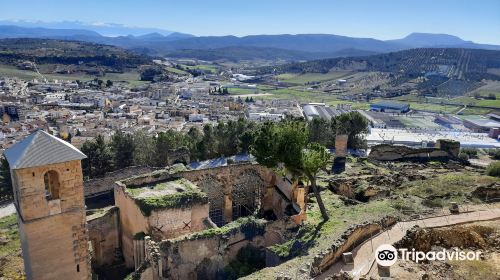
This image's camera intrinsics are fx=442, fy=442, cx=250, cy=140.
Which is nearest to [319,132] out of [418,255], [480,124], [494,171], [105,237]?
[494,171]

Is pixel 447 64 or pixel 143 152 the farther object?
pixel 447 64

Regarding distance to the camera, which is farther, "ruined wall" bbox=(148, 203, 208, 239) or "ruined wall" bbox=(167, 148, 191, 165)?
"ruined wall" bbox=(167, 148, 191, 165)

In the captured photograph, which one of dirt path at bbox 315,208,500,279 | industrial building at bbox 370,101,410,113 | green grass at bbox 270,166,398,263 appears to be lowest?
industrial building at bbox 370,101,410,113

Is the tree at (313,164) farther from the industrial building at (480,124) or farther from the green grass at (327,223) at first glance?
the industrial building at (480,124)

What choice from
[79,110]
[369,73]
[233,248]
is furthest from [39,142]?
[369,73]

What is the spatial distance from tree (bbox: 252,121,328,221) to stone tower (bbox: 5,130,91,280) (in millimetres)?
10361

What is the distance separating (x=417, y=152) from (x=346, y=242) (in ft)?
95.9

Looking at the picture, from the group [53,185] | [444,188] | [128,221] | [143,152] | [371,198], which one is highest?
[53,185]

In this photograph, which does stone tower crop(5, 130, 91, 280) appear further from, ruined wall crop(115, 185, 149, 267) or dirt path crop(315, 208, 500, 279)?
dirt path crop(315, 208, 500, 279)

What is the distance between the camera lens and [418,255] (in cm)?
1711

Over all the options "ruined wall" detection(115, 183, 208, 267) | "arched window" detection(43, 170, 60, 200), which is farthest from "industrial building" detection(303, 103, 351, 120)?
"arched window" detection(43, 170, 60, 200)

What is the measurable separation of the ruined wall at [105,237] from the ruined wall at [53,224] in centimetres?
614

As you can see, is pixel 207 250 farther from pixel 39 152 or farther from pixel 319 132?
pixel 319 132

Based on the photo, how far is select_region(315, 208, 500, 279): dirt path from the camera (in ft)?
54.8
